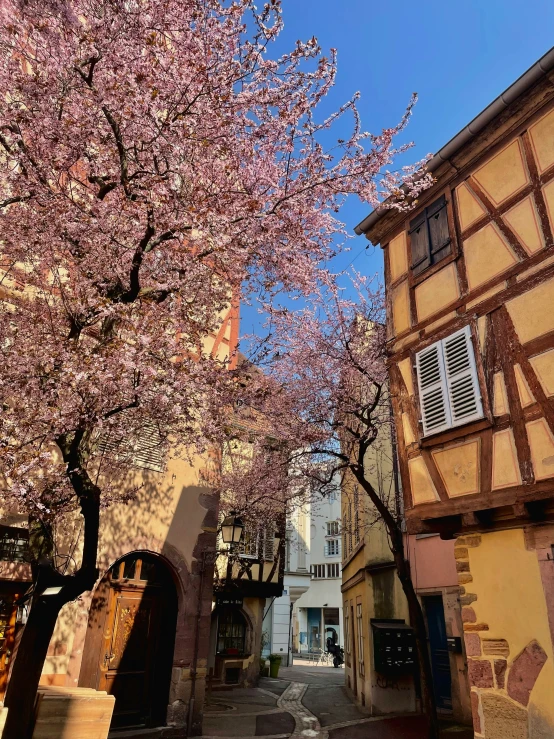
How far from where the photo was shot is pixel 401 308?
340 inches

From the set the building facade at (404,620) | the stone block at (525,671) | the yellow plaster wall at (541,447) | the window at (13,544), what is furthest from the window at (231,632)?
the yellow plaster wall at (541,447)

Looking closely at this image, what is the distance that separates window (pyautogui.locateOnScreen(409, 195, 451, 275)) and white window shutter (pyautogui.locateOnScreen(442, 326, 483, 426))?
1.58m

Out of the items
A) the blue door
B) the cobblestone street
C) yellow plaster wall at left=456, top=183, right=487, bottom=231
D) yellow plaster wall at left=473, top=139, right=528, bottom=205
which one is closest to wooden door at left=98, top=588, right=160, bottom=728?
the cobblestone street

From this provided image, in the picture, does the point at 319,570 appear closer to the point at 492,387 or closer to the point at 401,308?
the point at 401,308

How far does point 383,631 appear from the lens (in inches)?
481

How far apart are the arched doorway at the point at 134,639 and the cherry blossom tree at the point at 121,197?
3.21 meters

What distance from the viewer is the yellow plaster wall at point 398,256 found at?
896 cm

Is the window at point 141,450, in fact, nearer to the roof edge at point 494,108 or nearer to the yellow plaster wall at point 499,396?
the yellow plaster wall at point 499,396

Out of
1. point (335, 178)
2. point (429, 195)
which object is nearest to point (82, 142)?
point (335, 178)

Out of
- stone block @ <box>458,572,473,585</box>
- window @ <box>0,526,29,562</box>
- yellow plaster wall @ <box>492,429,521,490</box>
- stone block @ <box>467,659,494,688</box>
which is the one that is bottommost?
stone block @ <box>467,659,494,688</box>

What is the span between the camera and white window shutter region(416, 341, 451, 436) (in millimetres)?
7172

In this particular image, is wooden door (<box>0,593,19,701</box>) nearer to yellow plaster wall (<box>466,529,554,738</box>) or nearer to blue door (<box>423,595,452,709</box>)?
yellow plaster wall (<box>466,529,554,738</box>)

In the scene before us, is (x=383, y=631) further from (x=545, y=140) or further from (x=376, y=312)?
(x=545, y=140)

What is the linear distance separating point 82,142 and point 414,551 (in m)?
11.6
